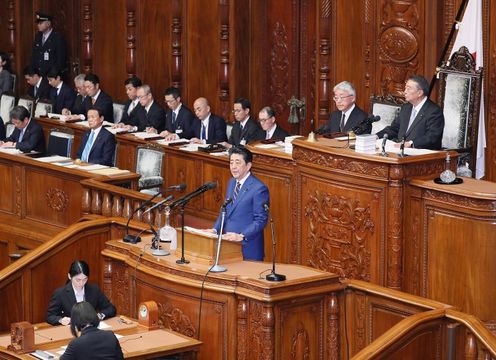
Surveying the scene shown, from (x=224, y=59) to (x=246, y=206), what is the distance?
5.86m

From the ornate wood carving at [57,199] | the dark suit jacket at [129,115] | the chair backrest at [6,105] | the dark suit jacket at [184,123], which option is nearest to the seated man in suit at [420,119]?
the ornate wood carving at [57,199]

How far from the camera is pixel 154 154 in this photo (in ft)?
41.7

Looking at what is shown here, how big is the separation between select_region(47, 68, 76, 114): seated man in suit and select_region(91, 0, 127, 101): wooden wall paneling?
2.22ft

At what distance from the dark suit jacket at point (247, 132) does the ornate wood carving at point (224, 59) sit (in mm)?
1673

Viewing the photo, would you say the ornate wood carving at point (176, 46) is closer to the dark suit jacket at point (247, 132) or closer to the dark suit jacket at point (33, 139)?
the dark suit jacket at point (247, 132)

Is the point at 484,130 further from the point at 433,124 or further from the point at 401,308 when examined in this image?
the point at 401,308

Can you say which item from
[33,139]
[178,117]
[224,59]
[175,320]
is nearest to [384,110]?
[178,117]

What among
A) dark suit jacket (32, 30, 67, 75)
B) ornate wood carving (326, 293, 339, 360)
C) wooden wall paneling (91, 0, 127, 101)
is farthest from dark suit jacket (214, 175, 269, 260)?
dark suit jacket (32, 30, 67, 75)

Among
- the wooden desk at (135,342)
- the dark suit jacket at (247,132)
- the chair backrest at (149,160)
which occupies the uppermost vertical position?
the dark suit jacket at (247,132)

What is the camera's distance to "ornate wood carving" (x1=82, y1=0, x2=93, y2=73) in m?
17.1

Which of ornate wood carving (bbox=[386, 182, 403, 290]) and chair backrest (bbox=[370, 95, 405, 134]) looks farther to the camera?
chair backrest (bbox=[370, 95, 405, 134])

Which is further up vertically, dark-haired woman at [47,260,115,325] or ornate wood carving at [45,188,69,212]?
ornate wood carving at [45,188,69,212]

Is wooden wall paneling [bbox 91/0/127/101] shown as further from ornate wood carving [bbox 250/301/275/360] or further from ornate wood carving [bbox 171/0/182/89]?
ornate wood carving [bbox 250/301/275/360]

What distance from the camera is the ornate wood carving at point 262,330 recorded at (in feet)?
26.2
